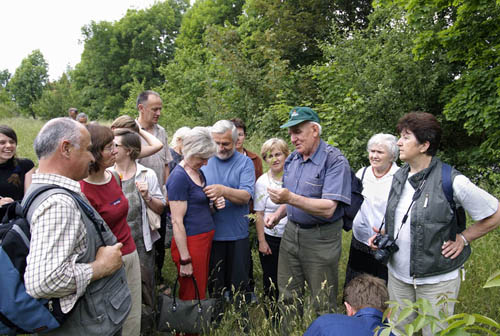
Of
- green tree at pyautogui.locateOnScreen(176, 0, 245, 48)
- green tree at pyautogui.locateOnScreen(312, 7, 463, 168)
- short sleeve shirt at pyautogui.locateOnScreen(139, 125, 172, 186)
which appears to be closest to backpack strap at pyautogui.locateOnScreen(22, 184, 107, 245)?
short sleeve shirt at pyautogui.locateOnScreen(139, 125, 172, 186)

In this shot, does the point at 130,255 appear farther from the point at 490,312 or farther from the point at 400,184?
the point at 490,312

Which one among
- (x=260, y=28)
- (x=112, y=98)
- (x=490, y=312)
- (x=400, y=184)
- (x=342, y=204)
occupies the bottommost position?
(x=490, y=312)

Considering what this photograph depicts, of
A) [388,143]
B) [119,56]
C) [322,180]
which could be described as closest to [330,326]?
[322,180]

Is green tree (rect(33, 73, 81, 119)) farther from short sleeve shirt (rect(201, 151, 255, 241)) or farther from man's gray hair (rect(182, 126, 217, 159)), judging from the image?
man's gray hair (rect(182, 126, 217, 159))

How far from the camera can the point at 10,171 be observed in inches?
141

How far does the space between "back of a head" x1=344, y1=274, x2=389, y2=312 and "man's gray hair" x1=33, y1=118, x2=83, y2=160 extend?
1644 mm

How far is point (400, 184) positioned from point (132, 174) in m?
2.17

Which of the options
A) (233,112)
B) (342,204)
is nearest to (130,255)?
(342,204)

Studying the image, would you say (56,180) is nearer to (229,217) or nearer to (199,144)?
(199,144)

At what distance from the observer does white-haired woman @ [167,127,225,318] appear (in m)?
2.98

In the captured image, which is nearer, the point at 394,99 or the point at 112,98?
the point at 394,99

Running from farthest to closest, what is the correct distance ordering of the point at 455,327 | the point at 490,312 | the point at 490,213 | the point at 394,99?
1. the point at 394,99
2. the point at 490,312
3. the point at 490,213
4. the point at 455,327

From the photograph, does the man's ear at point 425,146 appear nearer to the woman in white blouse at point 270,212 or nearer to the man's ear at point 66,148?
the woman in white blouse at point 270,212

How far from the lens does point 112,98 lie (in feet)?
108
